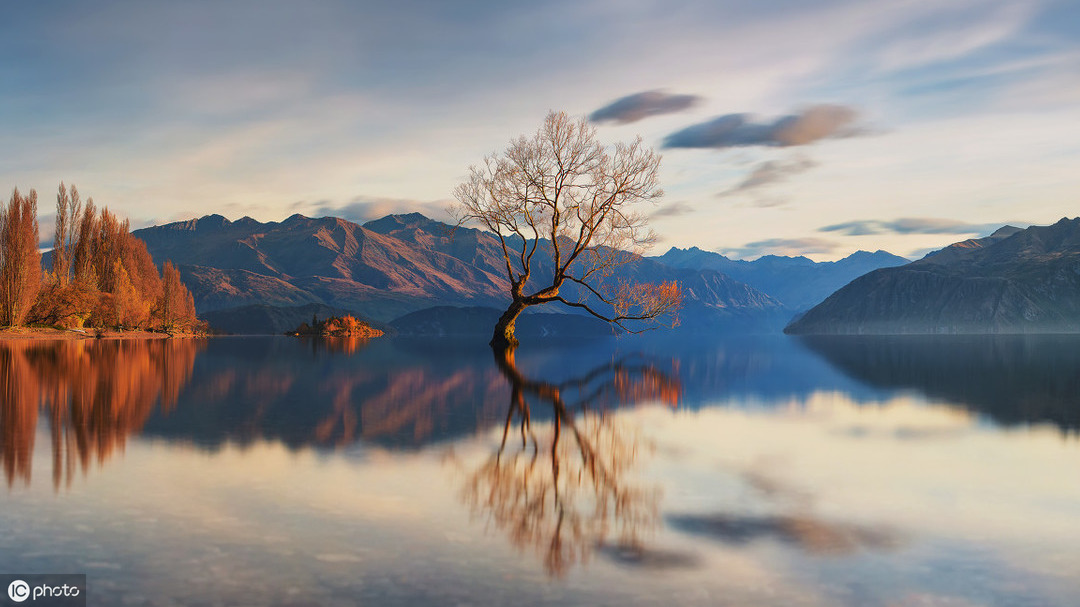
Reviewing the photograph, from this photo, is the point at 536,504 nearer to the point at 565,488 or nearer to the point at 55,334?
the point at 565,488

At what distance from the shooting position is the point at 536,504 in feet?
26.8

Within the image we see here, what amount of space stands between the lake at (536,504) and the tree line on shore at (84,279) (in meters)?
89.0

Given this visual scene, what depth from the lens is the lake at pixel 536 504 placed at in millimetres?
5926

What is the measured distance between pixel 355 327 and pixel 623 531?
Answer: 14127 centimetres

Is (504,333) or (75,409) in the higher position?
(504,333)

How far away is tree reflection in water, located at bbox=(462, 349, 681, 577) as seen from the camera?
275 inches

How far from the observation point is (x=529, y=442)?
12.7 metres

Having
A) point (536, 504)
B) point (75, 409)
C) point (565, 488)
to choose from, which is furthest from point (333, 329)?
point (536, 504)

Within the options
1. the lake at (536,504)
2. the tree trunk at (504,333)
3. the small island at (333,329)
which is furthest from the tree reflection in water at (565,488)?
the small island at (333,329)

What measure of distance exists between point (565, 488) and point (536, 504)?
2.83 feet

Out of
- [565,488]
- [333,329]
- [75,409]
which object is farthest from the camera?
[333,329]

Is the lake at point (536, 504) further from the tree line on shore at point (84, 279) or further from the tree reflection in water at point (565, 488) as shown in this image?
the tree line on shore at point (84, 279)

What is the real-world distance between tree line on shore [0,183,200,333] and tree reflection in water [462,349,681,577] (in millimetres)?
96894

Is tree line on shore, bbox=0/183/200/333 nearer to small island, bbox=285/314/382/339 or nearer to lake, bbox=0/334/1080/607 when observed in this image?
small island, bbox=285/314/382/339
